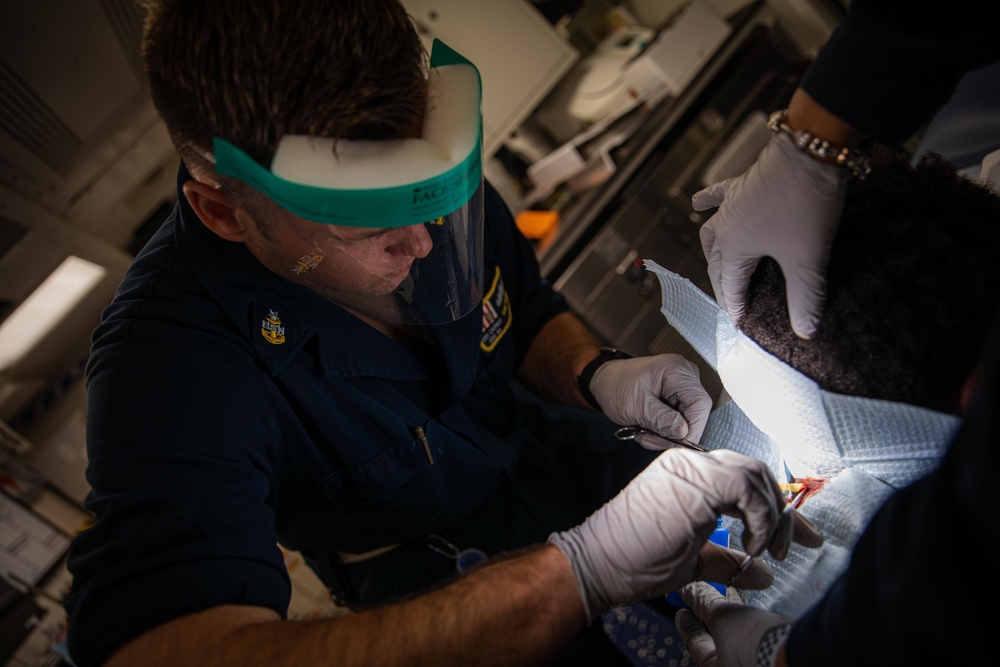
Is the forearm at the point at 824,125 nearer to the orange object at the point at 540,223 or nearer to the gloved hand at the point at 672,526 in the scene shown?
the gloved hand at the point at 672,526

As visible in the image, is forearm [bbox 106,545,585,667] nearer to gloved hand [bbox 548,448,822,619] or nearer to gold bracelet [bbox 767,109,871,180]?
gloved hand [bbox 548,448,822,619]

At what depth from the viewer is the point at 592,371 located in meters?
1.60

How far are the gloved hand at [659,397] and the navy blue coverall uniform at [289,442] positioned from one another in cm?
24

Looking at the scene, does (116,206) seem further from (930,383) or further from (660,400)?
(930,383)

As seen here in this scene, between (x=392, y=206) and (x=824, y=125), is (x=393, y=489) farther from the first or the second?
(x=824, y=125)

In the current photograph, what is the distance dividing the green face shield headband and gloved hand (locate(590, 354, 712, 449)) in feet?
2.18

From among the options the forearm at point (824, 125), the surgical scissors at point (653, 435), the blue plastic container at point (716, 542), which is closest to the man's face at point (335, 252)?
the surgical scissors at point (653, 435)

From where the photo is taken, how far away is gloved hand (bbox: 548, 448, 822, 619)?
36.6 inches

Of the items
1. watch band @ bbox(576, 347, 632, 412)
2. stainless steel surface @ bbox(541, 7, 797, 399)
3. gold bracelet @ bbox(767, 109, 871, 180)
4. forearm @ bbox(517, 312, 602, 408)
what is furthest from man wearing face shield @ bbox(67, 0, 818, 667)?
stainless steel surface @ bbox(541, 7, 797, 399)

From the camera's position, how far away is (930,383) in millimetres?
809

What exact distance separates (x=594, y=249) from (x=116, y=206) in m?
2.07

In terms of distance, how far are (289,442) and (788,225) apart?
3.49ft

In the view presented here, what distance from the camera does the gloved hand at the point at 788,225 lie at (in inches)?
33.1

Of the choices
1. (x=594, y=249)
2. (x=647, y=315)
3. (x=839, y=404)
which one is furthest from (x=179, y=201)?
(x=647, y=315)
